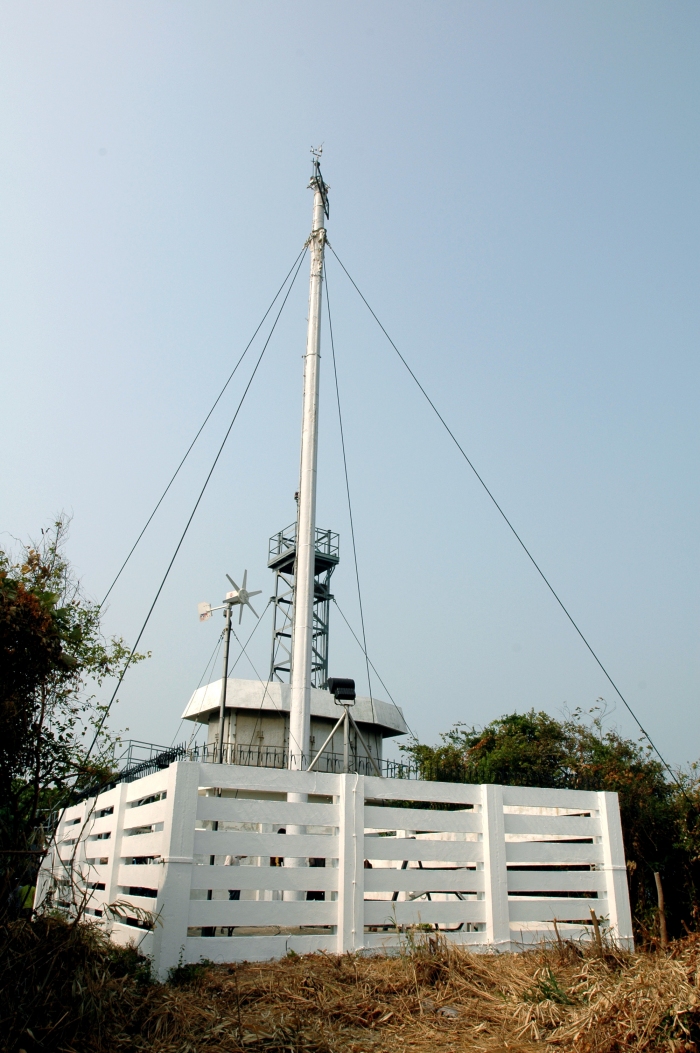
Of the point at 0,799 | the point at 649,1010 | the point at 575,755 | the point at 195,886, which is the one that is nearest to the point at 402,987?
the point at 195,886

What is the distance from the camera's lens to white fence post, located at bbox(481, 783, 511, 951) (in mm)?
10562

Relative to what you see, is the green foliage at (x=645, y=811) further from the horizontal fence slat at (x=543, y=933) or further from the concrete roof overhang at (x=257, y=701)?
the concrete roof overhang at (x=257, y=701)

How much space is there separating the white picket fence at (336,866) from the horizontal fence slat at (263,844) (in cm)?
1

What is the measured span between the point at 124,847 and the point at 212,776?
3.06 meters

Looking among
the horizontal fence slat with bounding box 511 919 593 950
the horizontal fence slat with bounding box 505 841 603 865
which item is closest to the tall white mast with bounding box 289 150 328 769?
the horizontal fence slat with bounding box 505 841 603 865

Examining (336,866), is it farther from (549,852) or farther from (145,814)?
(549,852)

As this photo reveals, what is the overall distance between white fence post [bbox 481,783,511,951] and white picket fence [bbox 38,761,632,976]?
0.06 ft

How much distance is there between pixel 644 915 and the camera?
12.9 metres

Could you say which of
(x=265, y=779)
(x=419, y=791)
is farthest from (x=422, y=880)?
(x=265, y=779)

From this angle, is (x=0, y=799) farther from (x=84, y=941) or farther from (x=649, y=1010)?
(x=649, y=1010)

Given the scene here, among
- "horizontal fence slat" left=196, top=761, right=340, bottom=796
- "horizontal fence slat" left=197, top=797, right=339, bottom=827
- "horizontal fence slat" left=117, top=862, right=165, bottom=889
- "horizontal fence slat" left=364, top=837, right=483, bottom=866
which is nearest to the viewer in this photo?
"horizontal fence slat" left=117, top=862, right=165, bottom=889

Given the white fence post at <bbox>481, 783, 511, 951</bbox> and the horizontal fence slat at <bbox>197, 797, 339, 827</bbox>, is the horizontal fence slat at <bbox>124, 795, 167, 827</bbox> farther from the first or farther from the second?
the white fence post at <bbox>481, 783, 511, 951</bbox>

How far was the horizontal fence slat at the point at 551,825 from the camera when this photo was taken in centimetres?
1134

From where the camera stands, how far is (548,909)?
11.1 metres
